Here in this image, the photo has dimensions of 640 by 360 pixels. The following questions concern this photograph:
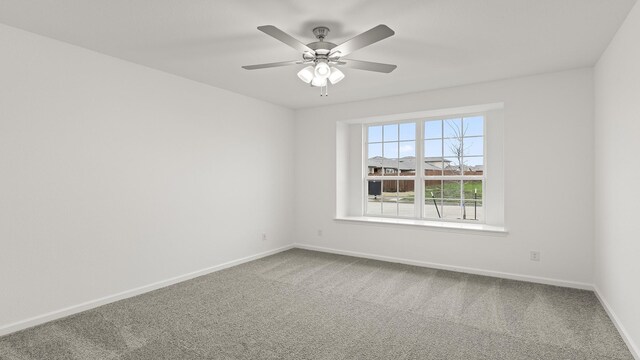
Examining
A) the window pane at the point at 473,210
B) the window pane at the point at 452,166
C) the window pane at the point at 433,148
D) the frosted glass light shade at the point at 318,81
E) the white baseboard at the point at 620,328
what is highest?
the frosted glass light shade at the point at 318,81

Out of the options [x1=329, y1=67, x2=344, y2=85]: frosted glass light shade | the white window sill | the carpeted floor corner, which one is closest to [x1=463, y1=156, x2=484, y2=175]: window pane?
the white window sill

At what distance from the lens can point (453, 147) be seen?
474 cm

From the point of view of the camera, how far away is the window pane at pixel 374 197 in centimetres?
539

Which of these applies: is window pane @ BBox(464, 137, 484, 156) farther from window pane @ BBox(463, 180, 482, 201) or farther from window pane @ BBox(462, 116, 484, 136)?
window pane @ BBox(463, 180, 482, 201)

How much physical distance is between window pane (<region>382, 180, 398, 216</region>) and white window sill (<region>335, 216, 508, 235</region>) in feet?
0.66

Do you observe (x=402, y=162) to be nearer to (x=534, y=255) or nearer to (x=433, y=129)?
(x=433, y=129)

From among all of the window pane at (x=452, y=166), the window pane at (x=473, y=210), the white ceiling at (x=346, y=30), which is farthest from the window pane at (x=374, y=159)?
the white ceiling at (x=346, y=30)

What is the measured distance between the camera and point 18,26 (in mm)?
2594

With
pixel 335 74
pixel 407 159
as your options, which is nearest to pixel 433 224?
pixel 407 159

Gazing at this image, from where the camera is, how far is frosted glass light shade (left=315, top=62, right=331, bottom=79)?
105 inches

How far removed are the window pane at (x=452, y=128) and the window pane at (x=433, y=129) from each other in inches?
3.4

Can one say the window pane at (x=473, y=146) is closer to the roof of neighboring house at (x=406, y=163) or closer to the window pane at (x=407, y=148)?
the roof of neighboring house at (x=406, y=163)

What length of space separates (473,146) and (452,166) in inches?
15.8

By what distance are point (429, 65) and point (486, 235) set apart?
2.22 m
